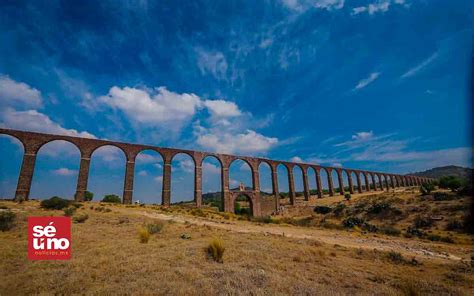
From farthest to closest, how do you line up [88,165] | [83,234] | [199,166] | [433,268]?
[199,166] < [88,165] < [83,234] < [433,268]

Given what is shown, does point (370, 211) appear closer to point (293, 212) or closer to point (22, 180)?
point (293, 212)

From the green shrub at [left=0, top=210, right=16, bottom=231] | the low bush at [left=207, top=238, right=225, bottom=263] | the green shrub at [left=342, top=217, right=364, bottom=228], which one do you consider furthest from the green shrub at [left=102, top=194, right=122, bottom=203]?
the low bush at [left=207, top=238, right=225, bottom=263]

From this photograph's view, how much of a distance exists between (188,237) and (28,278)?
18.4 ft

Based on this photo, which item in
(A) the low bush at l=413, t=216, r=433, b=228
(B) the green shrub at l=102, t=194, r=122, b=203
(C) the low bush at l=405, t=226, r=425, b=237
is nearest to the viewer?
(C) the low bush at l=405, t=226, r=425, b=237

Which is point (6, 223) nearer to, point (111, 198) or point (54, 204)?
point (54, 204)

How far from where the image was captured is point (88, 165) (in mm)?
24984

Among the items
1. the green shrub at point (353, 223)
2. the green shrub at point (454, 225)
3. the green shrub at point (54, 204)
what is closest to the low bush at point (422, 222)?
the green shrub at point (454, 225)

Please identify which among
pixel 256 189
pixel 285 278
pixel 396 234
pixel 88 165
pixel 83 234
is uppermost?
pixel 88 165

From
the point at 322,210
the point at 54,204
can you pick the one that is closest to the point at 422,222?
the point at 322,210

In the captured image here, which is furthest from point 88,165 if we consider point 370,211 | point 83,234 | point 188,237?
point 370,211

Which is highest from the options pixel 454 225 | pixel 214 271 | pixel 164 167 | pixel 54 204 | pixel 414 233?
pixel 164 167

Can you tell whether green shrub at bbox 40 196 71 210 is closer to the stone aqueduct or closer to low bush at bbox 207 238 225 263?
the stone aqueduct

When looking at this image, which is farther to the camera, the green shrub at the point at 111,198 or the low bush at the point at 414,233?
the green shrub at the point at 111,198

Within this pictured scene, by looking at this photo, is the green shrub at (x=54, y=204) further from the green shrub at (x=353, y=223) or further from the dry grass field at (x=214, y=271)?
the green shrub at (x=353, y=223)
